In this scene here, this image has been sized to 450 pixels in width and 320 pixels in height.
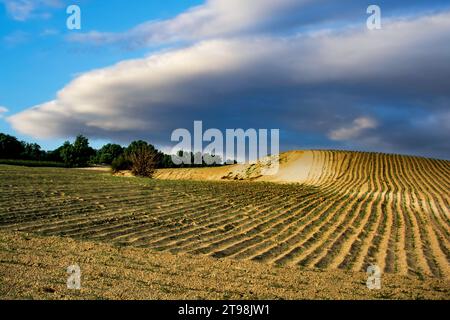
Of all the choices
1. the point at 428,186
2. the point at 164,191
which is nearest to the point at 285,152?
the point at 428,186

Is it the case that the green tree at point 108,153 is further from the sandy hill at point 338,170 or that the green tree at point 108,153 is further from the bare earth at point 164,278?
the bare earth at point 164,278

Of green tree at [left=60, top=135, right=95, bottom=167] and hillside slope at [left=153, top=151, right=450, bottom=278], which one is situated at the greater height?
green tree at [left=60, top=135, right=95, bottom=167]

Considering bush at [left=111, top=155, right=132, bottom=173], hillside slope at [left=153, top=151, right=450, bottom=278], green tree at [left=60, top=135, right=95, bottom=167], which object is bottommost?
hillside slope at [left=153, top=151, right=450, bottom=278]

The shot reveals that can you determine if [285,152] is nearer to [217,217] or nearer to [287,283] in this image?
[217,217]

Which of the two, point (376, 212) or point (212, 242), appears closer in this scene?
point (212, 242)

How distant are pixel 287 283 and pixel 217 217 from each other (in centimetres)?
734

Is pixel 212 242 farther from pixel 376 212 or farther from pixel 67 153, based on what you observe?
pixel 67 153

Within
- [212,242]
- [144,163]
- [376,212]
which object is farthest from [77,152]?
[212,242]

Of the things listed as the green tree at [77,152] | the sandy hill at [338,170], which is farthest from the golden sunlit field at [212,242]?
the green tree at [77,152]

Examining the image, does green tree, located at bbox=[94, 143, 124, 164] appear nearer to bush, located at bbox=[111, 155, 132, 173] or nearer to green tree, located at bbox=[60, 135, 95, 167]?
green tree, located at bbox=[60, 135, 95, 167]

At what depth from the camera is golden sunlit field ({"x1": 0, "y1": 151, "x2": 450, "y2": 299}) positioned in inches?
303

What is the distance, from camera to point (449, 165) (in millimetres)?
47812

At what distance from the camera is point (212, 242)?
37.9ft

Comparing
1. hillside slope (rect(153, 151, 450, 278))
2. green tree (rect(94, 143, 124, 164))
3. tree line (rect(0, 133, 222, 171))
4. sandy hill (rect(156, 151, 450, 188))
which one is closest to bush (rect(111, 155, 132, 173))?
sandy hill (rect(156, 151, 450, 188))
